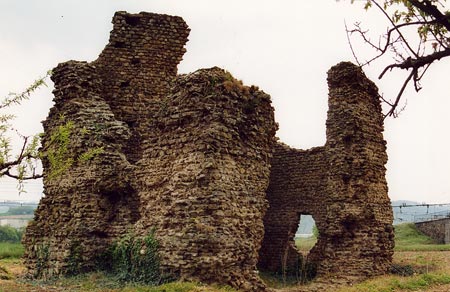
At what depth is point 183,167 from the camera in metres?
11.0

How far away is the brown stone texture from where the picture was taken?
628 inches

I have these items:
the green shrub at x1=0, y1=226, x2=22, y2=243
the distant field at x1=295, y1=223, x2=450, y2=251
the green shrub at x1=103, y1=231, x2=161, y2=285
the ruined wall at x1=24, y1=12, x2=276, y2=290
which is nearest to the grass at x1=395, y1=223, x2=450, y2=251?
the distant field at x1=295, y1=223, x2=450, y2=251

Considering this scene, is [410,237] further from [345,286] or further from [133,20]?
[133,20]

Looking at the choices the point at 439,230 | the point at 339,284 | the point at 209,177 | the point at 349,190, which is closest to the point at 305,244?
the point at 439,230

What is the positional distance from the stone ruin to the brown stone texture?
0.04 m

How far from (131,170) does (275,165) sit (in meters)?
8.01

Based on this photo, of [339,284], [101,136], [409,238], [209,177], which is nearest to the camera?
[209,177]

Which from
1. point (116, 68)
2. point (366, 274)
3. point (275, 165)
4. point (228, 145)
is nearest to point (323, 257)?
point (366, 274)

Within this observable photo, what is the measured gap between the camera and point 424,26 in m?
7.62

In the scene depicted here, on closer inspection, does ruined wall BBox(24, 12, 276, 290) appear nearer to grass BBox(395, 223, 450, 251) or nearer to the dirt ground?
the dirt ground

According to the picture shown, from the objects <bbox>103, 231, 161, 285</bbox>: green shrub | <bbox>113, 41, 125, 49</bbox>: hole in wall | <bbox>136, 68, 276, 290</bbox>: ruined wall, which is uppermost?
<bbox>113, 41, 125, 49</bbox>: hole in wall

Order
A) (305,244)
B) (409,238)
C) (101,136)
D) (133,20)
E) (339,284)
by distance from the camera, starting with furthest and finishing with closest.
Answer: (305,244) < (409,238) < (339,284) < (133,20) < (101,136)

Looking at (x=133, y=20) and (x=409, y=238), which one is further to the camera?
(x=409, y=238)

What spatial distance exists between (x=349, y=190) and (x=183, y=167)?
273 inches
